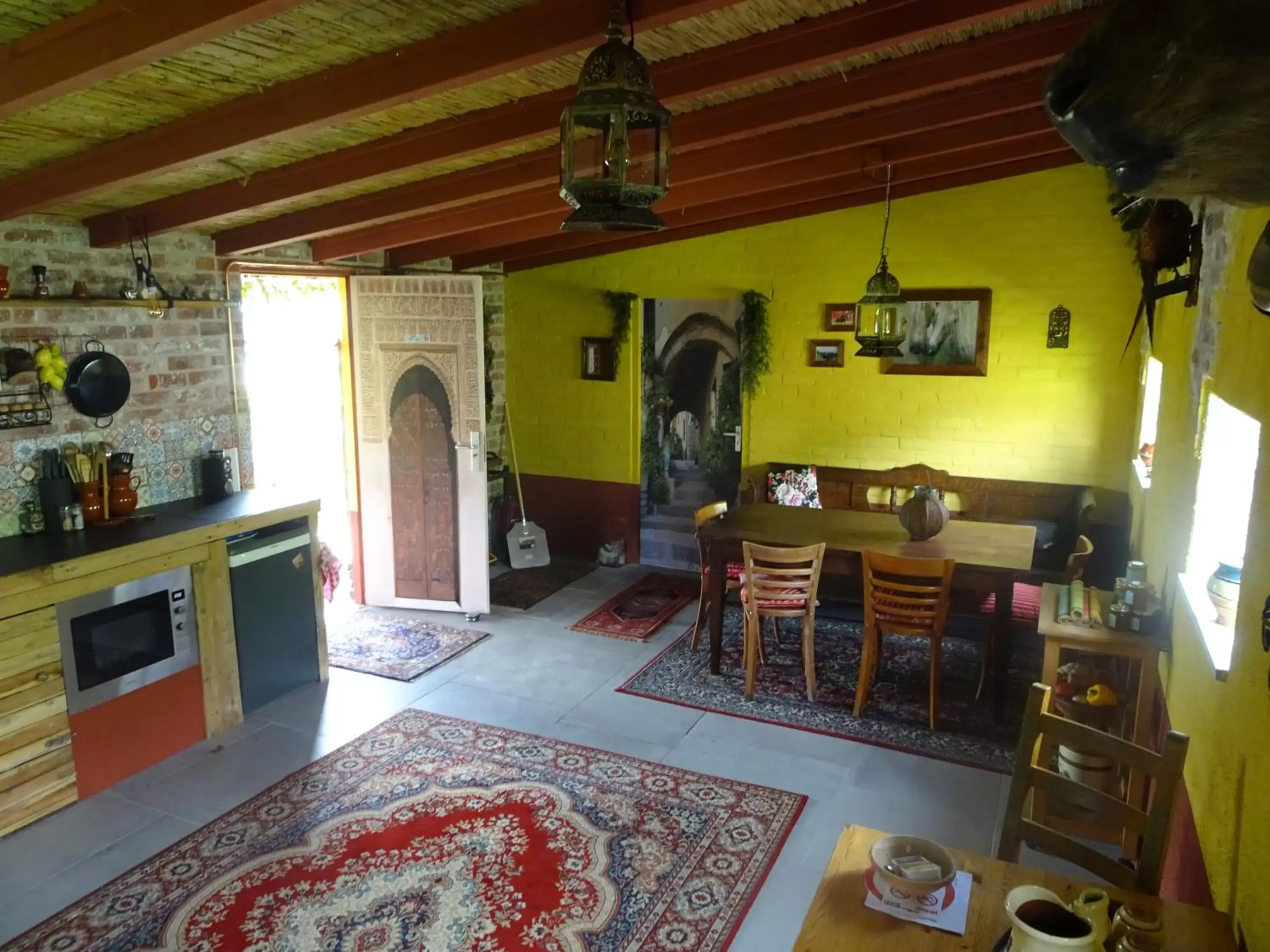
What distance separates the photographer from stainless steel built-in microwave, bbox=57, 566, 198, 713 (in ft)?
12.6

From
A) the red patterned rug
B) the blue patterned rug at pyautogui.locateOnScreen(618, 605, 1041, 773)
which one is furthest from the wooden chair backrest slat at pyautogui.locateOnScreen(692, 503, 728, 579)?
the red patterned rug

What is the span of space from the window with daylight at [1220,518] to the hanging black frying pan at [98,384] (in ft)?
15.6

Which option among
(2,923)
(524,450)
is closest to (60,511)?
(2,923)

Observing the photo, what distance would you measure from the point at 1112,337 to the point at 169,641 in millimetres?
5927

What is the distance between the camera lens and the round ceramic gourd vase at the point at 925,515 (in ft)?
16.4

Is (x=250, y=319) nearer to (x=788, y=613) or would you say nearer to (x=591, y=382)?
(x=591, y=382)

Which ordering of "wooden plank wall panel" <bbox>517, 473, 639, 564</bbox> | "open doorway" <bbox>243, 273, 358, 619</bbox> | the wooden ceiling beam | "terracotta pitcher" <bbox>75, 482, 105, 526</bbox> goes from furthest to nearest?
1. "wooden plank wall panel" <bbox>517, 473, 639, 564</bbox>
2. "open doorway" <bbox>243, 273, 358, 619</bbox>
3. "terracotta pitcher" <bbox>75, 482, 105, 526</bbox>
4. the wooden ceiling beam

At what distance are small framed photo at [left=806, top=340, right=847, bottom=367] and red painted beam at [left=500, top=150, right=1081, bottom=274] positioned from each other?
1.55 ft

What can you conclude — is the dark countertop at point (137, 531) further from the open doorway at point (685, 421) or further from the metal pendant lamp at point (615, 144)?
the open doorway at point (685, 421)

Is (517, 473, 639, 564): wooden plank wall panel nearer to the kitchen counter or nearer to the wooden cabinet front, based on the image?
the kitchen counter

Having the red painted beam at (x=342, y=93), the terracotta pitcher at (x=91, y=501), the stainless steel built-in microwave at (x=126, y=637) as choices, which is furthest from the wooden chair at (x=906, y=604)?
the terracotta pitcher at (x=91, y=501)

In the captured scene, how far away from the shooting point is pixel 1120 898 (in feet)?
6.17

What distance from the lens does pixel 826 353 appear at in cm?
686

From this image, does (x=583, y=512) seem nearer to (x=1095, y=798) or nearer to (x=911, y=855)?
(x=1095, y=798)
